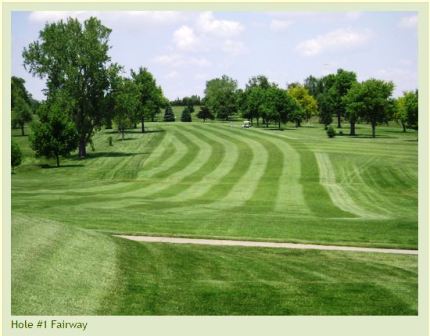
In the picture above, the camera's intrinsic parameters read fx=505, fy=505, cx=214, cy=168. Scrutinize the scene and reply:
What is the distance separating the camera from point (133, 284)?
1645cm

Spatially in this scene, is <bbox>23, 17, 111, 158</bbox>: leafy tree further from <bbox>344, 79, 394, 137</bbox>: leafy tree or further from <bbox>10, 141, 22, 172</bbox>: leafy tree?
<bbox>344, 79, 394, 137</bbox>: leafy tree

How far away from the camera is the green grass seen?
15.5 meters

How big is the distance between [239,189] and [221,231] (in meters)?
21.2

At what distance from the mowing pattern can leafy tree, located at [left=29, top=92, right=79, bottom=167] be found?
2542 mm

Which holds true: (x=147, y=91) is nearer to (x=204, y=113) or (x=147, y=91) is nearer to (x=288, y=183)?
(x=288, y=183)

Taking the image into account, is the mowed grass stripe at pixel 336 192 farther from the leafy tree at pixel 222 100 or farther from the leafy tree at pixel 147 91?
the leafy tree at pixel 222 100

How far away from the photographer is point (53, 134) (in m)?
64.1

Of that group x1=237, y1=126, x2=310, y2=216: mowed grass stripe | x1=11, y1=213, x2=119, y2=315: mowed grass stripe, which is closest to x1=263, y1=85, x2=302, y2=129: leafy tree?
x1=237, y1=126, x2=310, y2=216: mowed grass stripe

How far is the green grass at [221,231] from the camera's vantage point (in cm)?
1554

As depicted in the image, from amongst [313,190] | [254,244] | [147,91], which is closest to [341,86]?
[147,91]

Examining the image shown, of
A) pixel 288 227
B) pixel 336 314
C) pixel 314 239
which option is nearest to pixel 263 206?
pixel 288 227

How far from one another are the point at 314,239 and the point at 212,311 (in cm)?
1053

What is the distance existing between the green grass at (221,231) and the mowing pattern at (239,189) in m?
0.15
